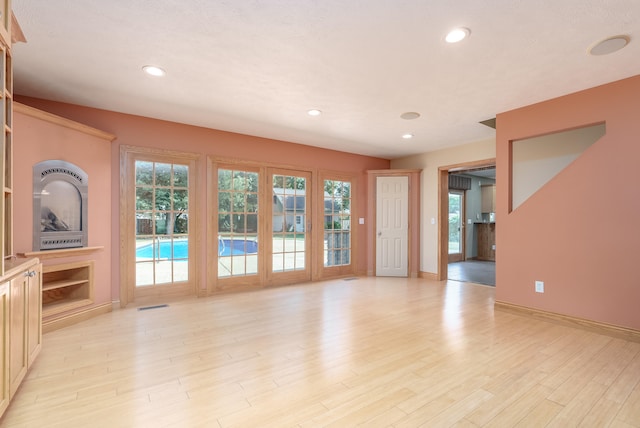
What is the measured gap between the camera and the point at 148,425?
1734 mm

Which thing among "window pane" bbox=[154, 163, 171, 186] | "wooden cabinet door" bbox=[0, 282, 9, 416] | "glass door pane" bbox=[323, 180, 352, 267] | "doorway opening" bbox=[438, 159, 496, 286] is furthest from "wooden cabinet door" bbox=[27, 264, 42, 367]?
"doorway opening" bbox=[438, 159, 496, 286]

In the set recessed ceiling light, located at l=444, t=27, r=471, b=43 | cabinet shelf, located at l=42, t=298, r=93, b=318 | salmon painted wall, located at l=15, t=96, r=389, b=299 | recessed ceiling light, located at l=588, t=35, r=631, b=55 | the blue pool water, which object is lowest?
cabinet shelf, located at l=42, t=298, r=93, b=318

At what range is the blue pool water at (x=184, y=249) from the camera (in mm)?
4215

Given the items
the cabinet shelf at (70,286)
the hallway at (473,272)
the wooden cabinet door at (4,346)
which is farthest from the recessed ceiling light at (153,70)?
the hallway at (473,272)

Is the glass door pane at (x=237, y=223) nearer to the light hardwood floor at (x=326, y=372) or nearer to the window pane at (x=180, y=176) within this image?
the window pane at (x=180, y=176)

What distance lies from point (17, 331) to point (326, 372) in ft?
6.82

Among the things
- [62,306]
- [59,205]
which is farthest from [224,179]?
[62,306]

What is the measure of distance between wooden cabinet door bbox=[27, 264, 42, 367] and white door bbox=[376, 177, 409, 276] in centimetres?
522

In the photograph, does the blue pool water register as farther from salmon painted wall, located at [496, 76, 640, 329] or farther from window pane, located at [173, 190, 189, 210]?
salmon painted wall, located at [496, 76, 640, 329]

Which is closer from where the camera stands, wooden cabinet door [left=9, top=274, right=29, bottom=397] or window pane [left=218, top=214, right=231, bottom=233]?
wooden cabinet door [left=9, top=274, right=29, bottom=397]

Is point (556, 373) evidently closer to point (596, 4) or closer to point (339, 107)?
point (596, 4)

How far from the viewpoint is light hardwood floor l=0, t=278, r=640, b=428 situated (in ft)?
6.02

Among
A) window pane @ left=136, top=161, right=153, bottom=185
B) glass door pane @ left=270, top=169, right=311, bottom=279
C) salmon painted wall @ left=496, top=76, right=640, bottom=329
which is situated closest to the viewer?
salmon painted wall @ left=496, top=76, right=640, bottom=329

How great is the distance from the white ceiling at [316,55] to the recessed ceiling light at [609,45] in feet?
0.20
